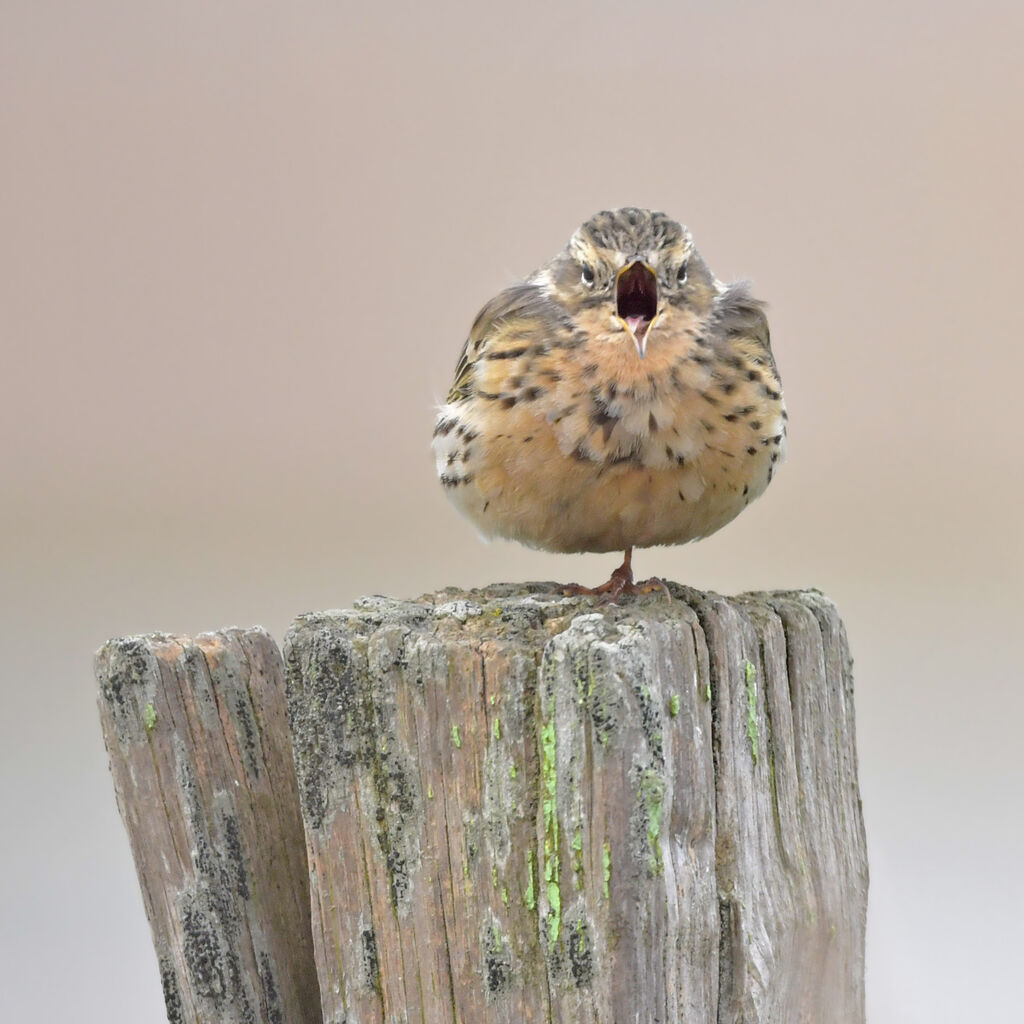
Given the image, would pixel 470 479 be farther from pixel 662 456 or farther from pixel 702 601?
pixel 702 601

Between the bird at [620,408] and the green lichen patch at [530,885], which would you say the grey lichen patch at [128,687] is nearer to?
the green lichen patch at [530,885]

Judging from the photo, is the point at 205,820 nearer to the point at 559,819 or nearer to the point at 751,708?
the point at 559,819

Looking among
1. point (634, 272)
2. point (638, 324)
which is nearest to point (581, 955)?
point (638, 324)

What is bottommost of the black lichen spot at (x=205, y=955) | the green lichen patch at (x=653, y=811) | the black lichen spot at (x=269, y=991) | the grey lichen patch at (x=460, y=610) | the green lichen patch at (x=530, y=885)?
the black lichen spot at (x=269, y=991)

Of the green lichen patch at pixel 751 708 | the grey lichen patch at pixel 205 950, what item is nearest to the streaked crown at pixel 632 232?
the green lichen patch at pixel 751 708

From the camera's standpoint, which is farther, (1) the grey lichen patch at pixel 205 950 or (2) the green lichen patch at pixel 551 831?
(1) the grey lichen patch at pixel 205 950

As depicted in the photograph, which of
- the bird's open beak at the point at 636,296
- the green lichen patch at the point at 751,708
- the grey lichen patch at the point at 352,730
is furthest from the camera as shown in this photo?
the bird's open beak at the point at 636,296

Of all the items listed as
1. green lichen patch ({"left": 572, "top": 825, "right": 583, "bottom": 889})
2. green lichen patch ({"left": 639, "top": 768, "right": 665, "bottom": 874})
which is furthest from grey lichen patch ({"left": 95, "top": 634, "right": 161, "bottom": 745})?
green lichen patch ({"left": 639, "top": 768, "right": 665, "bottom": 874})
